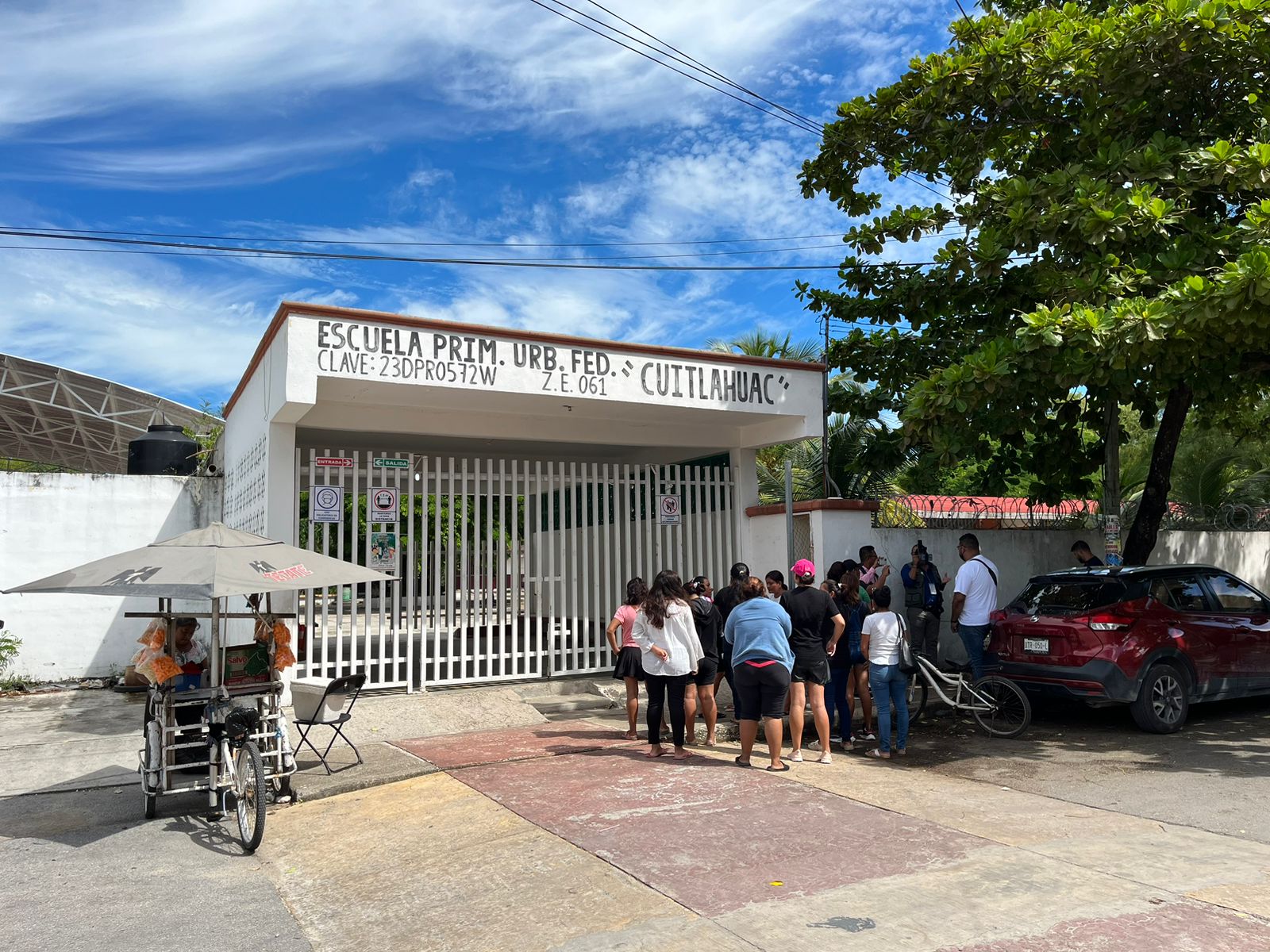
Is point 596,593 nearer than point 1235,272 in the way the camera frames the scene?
No

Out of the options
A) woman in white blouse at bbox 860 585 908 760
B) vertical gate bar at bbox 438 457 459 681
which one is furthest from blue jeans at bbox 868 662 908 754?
vertical gate bar at bbox 438 457 459 681

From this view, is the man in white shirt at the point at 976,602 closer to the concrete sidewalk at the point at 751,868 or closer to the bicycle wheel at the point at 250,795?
the concrete sidewalk at the point at 751,868

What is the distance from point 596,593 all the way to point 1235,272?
296 inches

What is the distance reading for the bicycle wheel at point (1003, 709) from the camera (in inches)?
351

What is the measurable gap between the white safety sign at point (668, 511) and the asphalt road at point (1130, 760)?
402 centimetres

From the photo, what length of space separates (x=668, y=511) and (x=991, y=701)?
478 cm

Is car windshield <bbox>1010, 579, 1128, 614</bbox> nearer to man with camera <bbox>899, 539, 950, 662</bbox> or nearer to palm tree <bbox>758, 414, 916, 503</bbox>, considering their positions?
man with camera <bbox>899, 539, 950, 662</bbox>

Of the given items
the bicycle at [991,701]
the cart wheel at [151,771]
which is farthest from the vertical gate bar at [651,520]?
the cart wheel at [151,771]

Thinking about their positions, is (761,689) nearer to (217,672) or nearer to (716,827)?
(716,827)

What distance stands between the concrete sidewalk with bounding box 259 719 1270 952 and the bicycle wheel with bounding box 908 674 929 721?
242 cm

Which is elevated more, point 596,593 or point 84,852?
point 596,593

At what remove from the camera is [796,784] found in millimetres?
7156

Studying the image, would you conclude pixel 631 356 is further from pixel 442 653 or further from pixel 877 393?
pixel 442 653

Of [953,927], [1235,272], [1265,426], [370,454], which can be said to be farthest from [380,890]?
[1265,426]
